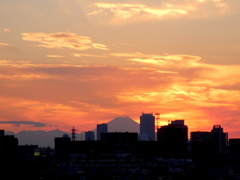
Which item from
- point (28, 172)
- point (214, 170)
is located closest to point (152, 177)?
point (214, 170)

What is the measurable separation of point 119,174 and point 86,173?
8.47 metres

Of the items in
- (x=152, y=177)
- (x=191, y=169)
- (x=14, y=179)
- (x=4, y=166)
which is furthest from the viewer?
(x=191, y=169)

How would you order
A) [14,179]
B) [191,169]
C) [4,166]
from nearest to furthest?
[14,179] < [4,166] < [191,169]

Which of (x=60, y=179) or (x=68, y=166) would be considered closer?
(x=60, y=179)

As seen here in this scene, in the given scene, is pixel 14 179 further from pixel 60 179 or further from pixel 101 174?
pixel 101 174

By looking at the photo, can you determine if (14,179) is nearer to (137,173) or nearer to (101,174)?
(101,174)

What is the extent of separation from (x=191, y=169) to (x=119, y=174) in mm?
30096

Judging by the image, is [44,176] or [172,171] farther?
[172,171]

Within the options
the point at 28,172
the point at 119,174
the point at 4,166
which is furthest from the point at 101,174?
the point at 4,166

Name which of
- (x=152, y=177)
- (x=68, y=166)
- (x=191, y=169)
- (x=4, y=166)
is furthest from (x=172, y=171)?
(x=4, y=166)

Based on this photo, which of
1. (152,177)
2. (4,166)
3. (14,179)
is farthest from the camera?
(4,166)

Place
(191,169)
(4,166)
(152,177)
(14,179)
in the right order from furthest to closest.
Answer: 1. (191,169)
2. (4,166)
3. (152,177)
4. (14,179)

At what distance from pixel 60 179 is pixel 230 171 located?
46515 mm

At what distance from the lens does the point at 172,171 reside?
598ft
